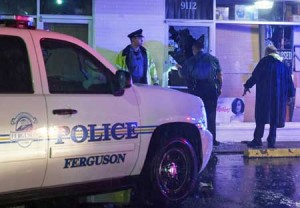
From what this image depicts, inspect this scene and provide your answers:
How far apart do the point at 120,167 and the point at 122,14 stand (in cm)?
602

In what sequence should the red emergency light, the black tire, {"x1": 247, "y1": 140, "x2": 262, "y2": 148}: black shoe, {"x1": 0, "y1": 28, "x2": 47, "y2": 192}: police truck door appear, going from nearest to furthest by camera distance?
1. {"x1": 0, "y1": 28, "x2": 47, "y2": 192}: police truck door
2. the red emergency light
3. the black tire
4. {"x1": 247, "y1": 140, "x2": 262, "y2": 148}: black shoe

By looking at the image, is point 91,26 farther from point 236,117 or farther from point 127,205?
point 127,205

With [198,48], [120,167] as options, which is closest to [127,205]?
[120,167]

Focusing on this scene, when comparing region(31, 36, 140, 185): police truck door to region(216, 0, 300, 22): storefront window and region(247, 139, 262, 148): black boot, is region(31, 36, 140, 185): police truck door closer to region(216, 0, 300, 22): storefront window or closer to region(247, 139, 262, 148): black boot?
region(247, 139, 262, 148): black boot

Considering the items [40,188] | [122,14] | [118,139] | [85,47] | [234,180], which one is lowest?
[234,180]

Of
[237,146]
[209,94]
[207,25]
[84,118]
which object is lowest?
[237,146]

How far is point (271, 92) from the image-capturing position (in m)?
10.8

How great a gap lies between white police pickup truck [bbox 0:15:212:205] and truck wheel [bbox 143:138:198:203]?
1 centimetres

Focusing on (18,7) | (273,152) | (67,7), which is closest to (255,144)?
(273,152)

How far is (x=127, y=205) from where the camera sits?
623 cm

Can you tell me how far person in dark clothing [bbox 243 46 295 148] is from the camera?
35.1 ft

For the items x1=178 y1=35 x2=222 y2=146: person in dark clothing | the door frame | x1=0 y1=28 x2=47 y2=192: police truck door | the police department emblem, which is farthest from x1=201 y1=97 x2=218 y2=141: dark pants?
the police department emblem

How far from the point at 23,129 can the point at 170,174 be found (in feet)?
6.90

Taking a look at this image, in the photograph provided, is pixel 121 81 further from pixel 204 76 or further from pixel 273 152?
pixel 273 152
